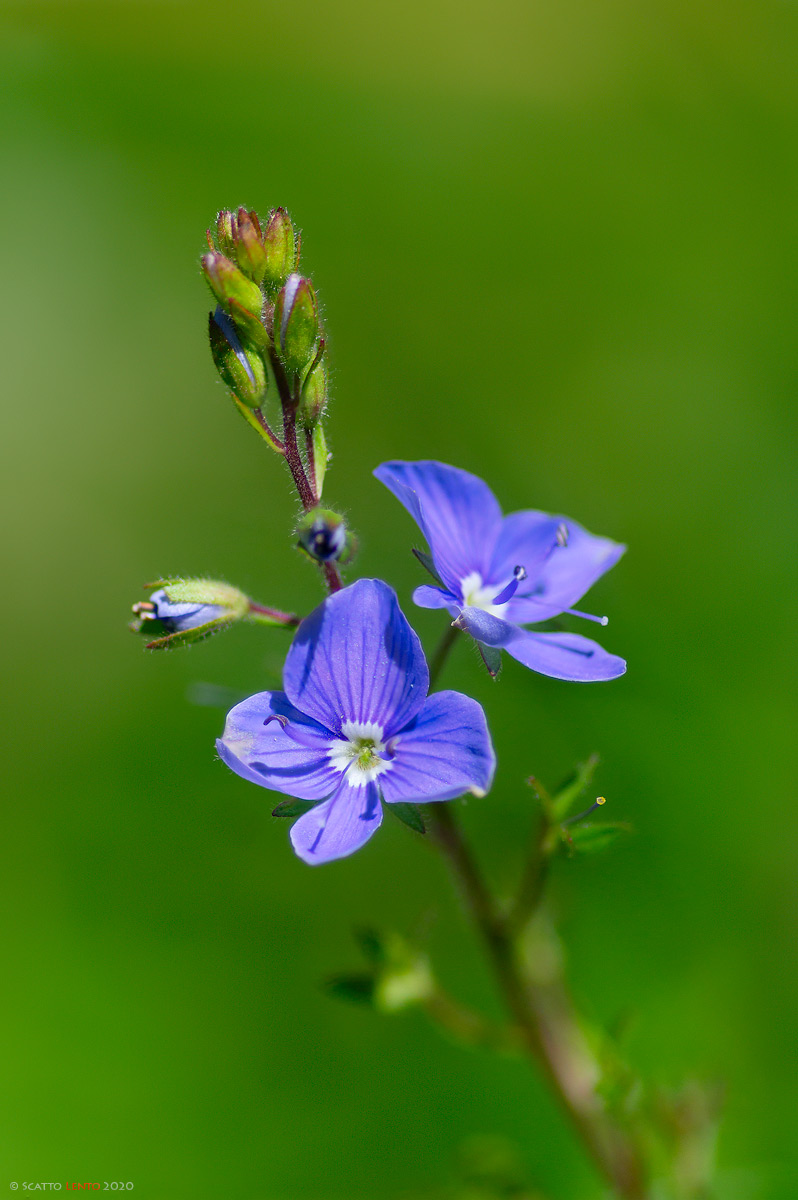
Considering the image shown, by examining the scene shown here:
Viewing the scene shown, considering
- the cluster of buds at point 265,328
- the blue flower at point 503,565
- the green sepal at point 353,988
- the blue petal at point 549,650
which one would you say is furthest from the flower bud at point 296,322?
the green sepal at point 353,988

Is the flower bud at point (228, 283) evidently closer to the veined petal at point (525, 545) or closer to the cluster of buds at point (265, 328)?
the cluster of buds at point (265, 328)

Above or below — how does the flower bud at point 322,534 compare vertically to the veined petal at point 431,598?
above

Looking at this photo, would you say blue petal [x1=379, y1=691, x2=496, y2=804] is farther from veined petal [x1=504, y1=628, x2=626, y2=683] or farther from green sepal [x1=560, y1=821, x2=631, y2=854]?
green sepal [x1=560, y1=821, x2=631, y2=854]

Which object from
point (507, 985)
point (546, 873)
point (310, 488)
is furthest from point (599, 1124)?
point (310, 488)

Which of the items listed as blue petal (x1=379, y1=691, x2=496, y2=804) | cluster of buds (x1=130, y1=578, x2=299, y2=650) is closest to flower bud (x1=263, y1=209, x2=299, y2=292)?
cluster of buds (x1=130, y1=578, x2=299, y2=650)

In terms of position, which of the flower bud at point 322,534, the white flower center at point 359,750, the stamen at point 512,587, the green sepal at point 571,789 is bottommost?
the green sepal at point 571,789

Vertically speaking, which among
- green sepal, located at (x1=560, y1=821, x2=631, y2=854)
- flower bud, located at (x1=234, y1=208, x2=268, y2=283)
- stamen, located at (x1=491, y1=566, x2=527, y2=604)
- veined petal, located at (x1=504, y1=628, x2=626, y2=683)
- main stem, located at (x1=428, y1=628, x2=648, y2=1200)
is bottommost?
main stem, located at (x1=428, y1=628, x2=648, y2=1200)

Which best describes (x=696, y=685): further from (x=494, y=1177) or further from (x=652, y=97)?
(x=652, y=97)
